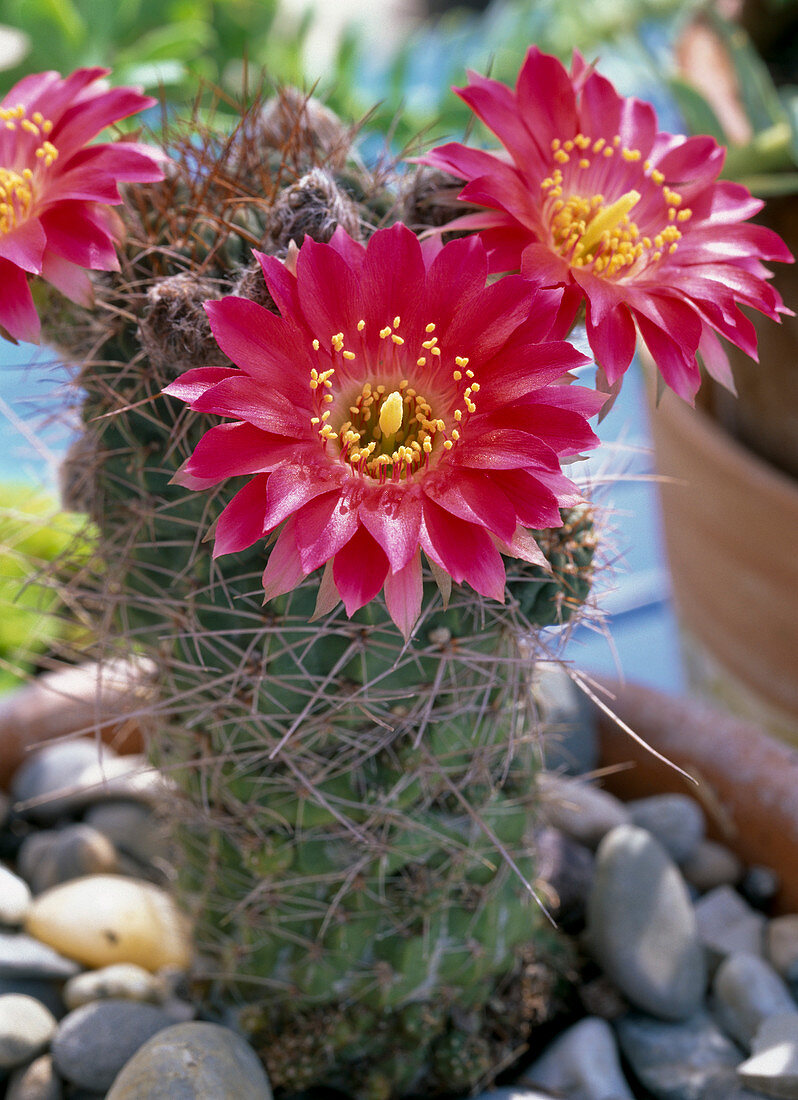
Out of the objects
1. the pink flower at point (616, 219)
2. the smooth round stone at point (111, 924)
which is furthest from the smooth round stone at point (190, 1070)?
the pink flower at point (616, 219)

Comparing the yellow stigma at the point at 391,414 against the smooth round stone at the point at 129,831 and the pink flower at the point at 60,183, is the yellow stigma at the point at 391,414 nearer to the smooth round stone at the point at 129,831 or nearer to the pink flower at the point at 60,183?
the pink flower at the point at 60,183

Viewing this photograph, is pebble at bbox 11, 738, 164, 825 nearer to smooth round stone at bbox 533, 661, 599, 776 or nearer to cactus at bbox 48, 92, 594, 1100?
cactus at bbox 48, 92, 594, 1100

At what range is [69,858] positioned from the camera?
1.07 m

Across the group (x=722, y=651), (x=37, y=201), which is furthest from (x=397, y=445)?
(x=722, y=651)

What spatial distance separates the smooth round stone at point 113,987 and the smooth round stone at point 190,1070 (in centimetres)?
17

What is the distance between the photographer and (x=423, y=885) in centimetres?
81

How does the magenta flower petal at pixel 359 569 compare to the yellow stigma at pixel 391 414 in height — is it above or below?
below

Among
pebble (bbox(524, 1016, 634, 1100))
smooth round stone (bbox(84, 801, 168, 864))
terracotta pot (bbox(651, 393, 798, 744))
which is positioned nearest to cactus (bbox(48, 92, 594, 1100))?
pebble (bbox(524, 1016, 634, 1100))

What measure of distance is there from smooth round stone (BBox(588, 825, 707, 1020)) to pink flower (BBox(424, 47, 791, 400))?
50 cm

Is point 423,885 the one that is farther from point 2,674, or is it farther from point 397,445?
point 2,674

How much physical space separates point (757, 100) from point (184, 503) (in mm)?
945

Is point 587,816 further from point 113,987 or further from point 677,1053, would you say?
point 113,987

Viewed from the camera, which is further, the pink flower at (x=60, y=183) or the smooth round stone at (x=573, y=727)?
the smooth round stone at (x=573, y=727)

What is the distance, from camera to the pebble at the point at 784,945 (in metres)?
0.99
